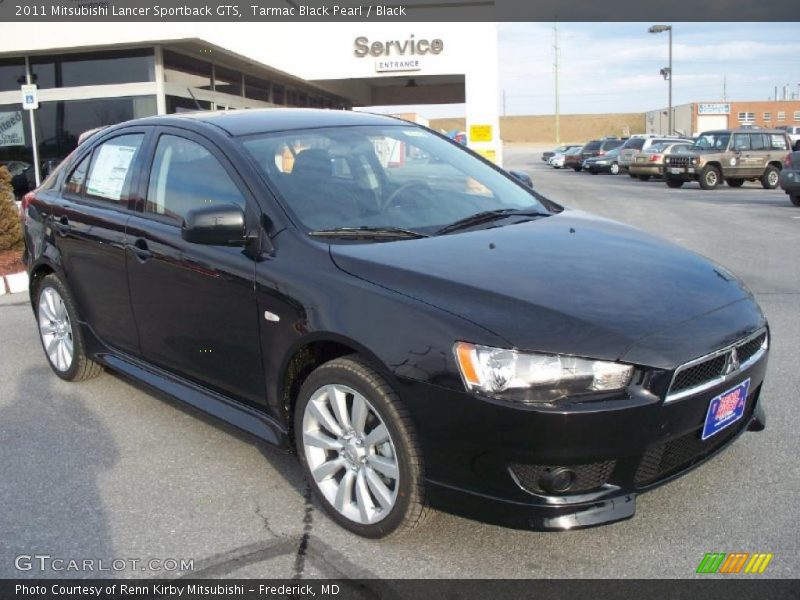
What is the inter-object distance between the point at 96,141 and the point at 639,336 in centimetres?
372

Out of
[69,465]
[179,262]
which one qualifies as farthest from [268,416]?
[69,465]

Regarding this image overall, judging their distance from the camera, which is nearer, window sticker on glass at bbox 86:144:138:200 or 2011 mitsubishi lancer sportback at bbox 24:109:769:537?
2011 mitsubishi lancer sportback at bbox 24:109:769:537

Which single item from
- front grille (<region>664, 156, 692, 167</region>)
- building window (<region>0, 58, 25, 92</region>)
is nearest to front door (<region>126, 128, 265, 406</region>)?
building window (<region>0, 58, 25, 92</region>)

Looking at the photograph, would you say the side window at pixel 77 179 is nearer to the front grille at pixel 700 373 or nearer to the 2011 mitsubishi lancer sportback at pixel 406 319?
the 2011 mitsubishi lancer sportback at pixel 406 319

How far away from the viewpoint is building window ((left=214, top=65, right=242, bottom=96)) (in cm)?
2116

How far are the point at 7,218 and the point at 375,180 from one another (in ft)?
26.2

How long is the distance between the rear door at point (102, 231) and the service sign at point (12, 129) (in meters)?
15.5

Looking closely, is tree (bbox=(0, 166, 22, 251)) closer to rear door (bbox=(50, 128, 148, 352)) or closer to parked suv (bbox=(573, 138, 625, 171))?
rear door (bbox=(50, 128, 148, 352))

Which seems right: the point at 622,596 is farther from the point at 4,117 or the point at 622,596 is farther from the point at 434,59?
the point at 434,59

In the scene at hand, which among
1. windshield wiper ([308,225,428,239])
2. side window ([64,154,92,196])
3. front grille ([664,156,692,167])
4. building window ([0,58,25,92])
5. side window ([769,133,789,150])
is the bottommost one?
windshield wiper ([308,225,428,239])

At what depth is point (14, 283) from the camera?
29.5 ft

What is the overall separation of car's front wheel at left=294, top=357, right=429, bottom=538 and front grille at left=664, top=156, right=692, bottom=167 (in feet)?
78.0

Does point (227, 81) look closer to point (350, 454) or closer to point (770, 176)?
point (770, 176)

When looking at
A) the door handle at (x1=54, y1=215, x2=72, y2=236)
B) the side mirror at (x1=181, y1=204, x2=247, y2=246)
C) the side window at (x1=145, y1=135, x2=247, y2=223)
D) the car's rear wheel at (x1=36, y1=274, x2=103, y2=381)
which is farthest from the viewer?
the car's rear wheel at (x1=36, y1=274, x2=103, y2=381)
